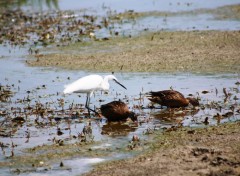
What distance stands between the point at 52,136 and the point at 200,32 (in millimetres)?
12427

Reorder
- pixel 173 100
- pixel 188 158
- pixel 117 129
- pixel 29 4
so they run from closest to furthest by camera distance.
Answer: pixel 188 158 < pixel 117 129 < pixel 173 100 < pixel 29 4

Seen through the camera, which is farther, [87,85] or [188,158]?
[87,85]

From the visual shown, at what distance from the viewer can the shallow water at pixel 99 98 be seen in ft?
33.4

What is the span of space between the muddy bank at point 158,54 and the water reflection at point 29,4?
42.9 feet

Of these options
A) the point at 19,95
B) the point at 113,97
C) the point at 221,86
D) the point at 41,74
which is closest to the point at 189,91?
the point at 221,86

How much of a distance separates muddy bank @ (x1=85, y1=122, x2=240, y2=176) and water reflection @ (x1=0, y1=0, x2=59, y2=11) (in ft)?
81.5

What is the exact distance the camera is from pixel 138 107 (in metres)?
12.4

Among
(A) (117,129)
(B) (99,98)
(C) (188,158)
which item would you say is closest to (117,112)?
(A) (117,129)

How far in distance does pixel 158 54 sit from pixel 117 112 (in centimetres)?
745

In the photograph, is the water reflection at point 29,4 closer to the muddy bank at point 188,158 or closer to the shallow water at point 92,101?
the shallow water at point 92,101

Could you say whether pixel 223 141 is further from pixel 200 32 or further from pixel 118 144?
pixel 200 32

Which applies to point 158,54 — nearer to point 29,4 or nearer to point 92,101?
point 92,101

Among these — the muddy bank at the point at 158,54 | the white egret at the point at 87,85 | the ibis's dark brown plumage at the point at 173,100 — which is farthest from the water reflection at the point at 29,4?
the ibis's dark brown plumage at the point at 173,100

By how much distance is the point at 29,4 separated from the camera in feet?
120
